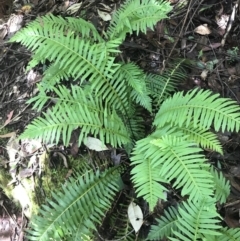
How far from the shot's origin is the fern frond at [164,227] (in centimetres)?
270

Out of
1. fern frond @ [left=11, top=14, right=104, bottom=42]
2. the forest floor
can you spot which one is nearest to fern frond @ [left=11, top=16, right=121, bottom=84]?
fern frond @ [left=11, top=14, right=104, bottom=42]

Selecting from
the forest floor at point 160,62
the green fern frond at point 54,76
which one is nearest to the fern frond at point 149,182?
the forest floor at point 160,62

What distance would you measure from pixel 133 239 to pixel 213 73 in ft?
5.21

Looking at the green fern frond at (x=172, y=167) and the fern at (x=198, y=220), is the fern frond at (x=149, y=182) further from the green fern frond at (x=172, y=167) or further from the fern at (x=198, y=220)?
the fern at (x=198, y=220)

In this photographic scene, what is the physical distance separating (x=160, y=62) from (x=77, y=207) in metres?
1.60

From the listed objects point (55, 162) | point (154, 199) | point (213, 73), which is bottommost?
point (55, 162)

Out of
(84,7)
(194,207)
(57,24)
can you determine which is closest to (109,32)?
(57,24)

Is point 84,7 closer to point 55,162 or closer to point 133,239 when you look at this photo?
point 55,162

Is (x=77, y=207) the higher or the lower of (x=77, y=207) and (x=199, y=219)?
the lower

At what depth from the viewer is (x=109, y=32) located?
12.2ft

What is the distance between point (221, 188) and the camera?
8.88ft

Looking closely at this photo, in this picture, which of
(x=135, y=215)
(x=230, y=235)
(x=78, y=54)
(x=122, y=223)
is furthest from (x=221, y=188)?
(x=78, y=54)

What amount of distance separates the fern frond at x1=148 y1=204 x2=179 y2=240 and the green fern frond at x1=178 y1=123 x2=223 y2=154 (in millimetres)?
501

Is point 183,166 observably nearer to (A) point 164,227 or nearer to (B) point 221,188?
(B) point 221,188
